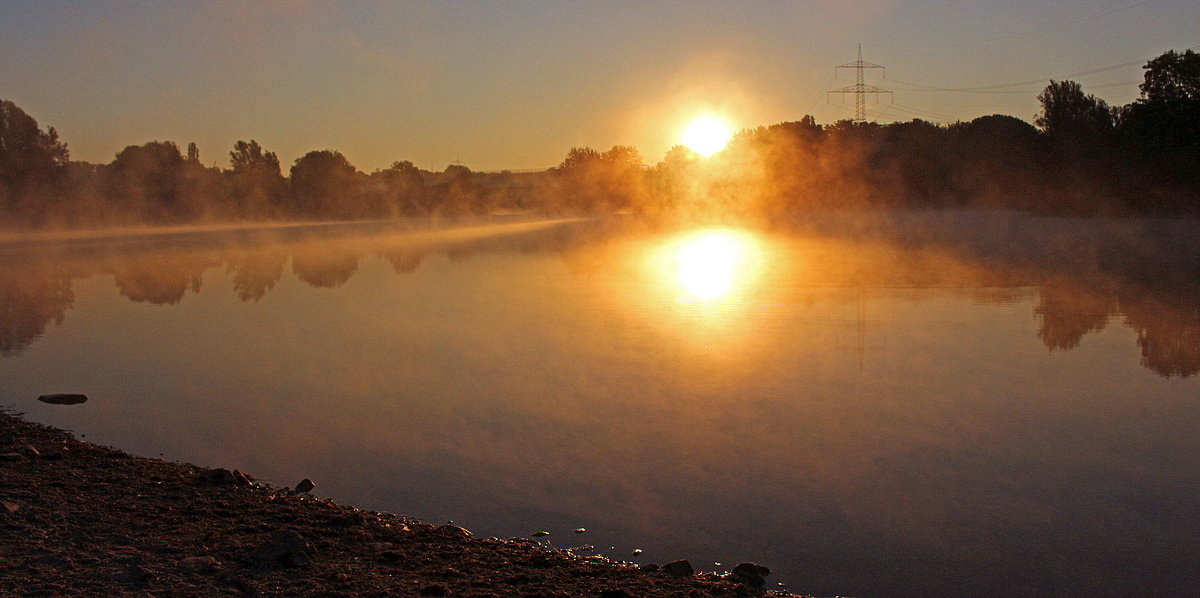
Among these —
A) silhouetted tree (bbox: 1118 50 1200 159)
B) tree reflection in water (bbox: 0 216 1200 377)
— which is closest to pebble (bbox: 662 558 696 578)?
tree reflection in water (bbox: 0 216 1200 377)

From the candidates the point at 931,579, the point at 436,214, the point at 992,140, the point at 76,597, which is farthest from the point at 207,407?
the point at 436,214

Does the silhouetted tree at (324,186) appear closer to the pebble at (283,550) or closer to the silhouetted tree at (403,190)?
the silhouetted tree at (403,190)

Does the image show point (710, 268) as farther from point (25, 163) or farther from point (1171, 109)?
point (25, 163)

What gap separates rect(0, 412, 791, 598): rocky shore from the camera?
343 cm

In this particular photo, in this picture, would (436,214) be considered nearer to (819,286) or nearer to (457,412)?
(819,286)

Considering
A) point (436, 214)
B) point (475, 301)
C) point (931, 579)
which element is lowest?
point (931, 579)

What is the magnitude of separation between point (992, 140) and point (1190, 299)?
41.6 metres

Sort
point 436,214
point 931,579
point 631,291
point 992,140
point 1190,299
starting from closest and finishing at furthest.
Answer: point 931,579, point 1190,299, point 631,291, point 992,140, point 436,214

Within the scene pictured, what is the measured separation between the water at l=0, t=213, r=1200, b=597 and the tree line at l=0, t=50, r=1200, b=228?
78.2 feet

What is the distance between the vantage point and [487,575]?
11.9 feet

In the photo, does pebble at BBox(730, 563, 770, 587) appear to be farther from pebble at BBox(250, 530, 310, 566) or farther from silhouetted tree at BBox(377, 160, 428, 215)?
silhouetted tree at BBox(377, 160, 428, 215)

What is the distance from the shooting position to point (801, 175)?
6025 cm

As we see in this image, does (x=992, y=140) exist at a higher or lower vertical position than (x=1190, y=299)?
higher

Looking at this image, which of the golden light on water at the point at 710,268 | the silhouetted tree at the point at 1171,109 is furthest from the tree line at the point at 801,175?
the golden light on water at the point at 710,268
